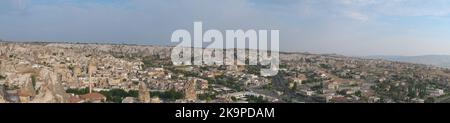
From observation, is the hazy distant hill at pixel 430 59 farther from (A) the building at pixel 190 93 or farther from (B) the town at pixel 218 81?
(A) the building at pixel 190 93

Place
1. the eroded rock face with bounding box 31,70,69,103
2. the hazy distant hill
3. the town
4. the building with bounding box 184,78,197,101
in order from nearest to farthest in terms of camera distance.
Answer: the eroded rock face with bounding box 31,70,69,103
the building with bounding box 184,78,197,101
the town
the hazy distant hill

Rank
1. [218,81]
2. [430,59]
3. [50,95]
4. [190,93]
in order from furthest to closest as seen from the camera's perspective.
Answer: [430,59] → [218,81] → [190,93] → [50,95]

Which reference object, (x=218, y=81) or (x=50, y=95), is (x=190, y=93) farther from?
(x=218, y=81)

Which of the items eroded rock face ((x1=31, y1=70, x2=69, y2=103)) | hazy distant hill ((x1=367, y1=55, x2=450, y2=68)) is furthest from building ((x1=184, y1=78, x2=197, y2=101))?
hazy distant hill ((x1=367, y1=55, x2=450, y2=68))

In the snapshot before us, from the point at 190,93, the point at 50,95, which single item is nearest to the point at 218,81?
the point at 190,93

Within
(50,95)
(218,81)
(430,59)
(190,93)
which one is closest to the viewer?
(50,95)

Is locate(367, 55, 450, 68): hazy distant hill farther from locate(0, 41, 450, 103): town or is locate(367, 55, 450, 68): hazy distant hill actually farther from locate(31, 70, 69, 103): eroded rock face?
locate(31, 70, 69, 103): eroded rock face

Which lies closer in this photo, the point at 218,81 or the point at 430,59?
the point at 218,81

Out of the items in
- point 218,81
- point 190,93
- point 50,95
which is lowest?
point 218,81
